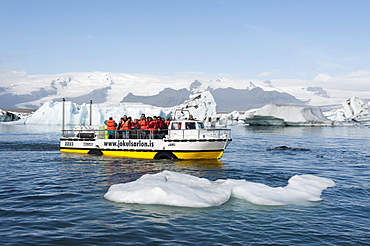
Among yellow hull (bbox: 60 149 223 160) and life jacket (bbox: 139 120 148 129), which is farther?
life jacket (bbox: 139 120 148 129)

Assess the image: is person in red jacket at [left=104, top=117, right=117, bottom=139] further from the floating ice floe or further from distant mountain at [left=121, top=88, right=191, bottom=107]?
distant mountain at [left=121, top=88, right=191, bottom=107]

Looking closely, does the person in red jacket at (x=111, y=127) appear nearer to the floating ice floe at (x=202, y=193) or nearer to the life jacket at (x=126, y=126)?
the life jacket at (x=126, y=126)

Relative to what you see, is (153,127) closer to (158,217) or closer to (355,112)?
(158,217)

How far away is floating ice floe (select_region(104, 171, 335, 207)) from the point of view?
27.8ft

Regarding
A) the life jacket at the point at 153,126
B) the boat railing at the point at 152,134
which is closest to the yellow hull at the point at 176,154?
the boat railing at the point at 152,134

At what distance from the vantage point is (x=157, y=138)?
17.6 m

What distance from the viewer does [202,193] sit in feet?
29.3

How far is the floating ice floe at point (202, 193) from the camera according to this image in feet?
27.8

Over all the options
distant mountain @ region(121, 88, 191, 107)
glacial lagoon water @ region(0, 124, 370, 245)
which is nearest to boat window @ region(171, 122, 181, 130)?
glacial lagoon water @ region(0, 124, 370, 245)

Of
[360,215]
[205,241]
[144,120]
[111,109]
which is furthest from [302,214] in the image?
[111,109]

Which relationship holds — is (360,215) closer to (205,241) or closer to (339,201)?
(339,201)

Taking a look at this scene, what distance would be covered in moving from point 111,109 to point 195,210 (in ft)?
196

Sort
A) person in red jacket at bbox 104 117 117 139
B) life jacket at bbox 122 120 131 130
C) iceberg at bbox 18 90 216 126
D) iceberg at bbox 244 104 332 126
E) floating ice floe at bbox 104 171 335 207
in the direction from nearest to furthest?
floating ice floe at bbox 104 171 335 207
life jacket at bbox 122 120 131 130
person in red jacket at bbox 104 117 117 139
iceberg at bbox 18 90 216 126
iceberg at bbox 244 104 332 126

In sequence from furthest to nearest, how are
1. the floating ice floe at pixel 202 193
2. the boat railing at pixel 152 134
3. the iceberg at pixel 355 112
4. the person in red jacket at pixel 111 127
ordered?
the iceberg at pixel 355 112 < the person in red jacket at pixel 111 127 < the boat railing at pixel 152 134 < the floating ice floe at pixel 202 193
